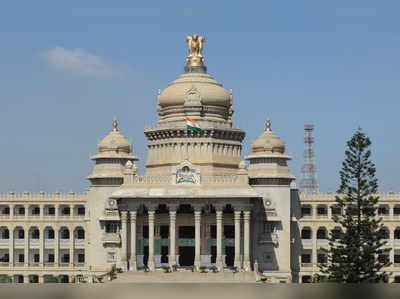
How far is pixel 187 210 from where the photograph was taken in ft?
339

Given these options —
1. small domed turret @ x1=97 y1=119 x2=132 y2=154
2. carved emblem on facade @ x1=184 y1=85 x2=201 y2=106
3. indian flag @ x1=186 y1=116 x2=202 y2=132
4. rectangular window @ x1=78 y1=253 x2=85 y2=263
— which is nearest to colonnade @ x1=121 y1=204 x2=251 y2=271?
indian flag @ x1=186 y1=116 x2=202 y2=132

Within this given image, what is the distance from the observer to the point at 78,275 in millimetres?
117250

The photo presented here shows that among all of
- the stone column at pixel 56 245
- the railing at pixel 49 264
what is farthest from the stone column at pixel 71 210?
the railing at pixel 49 264

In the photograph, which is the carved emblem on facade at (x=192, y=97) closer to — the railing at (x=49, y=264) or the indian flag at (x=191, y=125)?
the indian flag at (x=191, y=125)

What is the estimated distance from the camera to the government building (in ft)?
328

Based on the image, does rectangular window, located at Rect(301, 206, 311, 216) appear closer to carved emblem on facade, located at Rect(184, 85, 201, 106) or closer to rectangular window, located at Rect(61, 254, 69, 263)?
carved emblem on facade, located at Rect(184, 85, 201, 106)

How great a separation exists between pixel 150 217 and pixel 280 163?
16.2m

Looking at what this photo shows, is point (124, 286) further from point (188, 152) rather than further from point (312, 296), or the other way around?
point (188, 152)

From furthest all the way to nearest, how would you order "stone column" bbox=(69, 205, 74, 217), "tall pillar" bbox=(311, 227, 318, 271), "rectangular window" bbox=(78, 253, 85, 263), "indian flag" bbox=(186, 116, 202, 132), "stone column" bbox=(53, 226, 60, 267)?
"stone column" bbox=(69, 205, 74, 217) < "rectangular window" bbox=(78, 253, 85, 263) < "stone column" bbox=(53, 226, 60, 267) < "tall pillar" bbox=(311, 227, 318, 271) < "indian flag" bbox=(186, 116, 202, 132)

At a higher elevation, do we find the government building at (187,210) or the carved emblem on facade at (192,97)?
the carved emblem on facade at (192,97)

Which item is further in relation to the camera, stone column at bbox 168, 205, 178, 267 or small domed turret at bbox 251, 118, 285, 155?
small domed turret at bbox 251, 118, 285, 155

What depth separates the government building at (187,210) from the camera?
3932 inches

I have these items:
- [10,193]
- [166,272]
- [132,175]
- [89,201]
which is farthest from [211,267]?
[10,193]

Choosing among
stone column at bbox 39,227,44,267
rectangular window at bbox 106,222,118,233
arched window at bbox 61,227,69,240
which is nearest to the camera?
rectangular window at bbox 106,222,118,233
